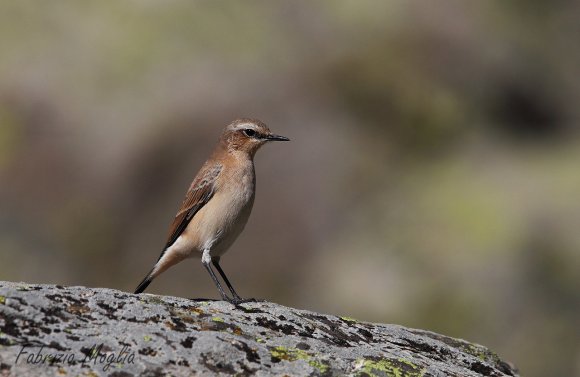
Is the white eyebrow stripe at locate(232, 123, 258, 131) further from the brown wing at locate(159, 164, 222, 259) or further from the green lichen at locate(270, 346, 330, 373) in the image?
the green lichen at locate(270, 346, 330, 373)

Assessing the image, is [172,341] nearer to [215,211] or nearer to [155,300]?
[155,300]

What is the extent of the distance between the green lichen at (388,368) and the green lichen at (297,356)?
250 mm

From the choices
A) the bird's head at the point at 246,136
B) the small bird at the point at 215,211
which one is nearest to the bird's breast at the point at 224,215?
A: the small bird at the point at 215,211

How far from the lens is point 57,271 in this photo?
1725cm

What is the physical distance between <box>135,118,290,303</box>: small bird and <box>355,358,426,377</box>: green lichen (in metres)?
3.32

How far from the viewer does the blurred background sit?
620 inches

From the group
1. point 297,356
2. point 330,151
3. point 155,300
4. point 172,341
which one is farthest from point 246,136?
point 330,151

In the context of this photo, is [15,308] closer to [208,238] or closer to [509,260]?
[208,238]

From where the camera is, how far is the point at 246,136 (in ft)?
35.0

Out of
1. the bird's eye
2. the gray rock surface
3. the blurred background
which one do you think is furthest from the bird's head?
the blurred background

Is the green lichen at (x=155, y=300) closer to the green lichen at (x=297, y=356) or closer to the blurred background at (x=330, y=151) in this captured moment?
the green lichen at (x=297, y=356)

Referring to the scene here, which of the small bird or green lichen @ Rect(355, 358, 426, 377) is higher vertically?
the small bird

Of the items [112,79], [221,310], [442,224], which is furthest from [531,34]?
[221,310]

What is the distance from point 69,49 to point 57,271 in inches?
214
